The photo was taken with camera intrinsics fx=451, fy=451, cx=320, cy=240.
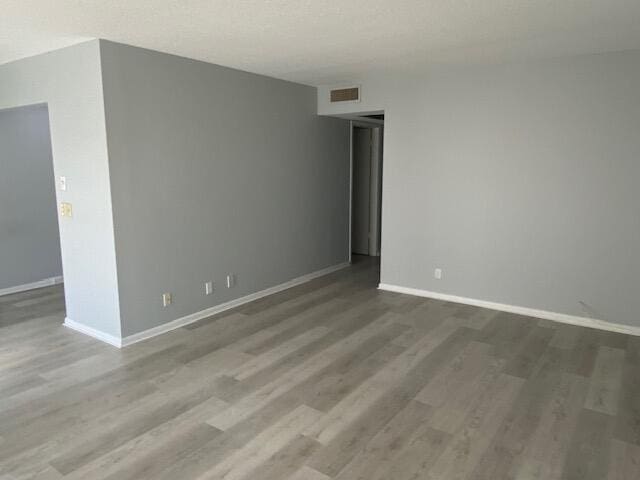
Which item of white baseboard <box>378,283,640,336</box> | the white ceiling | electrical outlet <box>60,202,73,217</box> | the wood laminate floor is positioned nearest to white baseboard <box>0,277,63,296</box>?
the wood laminate floor

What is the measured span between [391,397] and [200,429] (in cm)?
124

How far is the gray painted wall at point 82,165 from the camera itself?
11.9 ft

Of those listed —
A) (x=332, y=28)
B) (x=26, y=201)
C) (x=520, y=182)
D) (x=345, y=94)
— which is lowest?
(x=26, y=201)

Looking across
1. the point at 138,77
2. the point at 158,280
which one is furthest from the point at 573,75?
the point at 158,280

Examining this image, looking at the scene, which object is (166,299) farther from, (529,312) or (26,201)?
(529,312)

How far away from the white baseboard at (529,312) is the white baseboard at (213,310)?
40.4 inches

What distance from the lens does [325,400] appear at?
3.00 metres

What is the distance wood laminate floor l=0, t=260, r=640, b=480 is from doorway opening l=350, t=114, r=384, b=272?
10.2 ft

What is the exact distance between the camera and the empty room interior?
2637 mm

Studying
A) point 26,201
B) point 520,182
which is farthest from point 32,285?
point 520,182

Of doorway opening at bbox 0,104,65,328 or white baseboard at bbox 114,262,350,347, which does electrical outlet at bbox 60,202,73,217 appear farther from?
doorway opening at bbox 0,104,65,328

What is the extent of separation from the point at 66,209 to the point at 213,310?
166 cm

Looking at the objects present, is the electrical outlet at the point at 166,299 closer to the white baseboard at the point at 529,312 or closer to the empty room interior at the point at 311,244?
the empty room interior at the point at 311,244

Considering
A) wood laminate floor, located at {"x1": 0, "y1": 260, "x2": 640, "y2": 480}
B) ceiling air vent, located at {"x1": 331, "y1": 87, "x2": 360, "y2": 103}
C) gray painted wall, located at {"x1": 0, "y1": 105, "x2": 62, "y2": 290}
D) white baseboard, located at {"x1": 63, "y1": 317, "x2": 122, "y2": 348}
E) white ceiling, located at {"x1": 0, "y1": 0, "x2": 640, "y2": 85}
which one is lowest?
wood laminate floor, located at {"x1": 0, "y1": 260, "x2": 640, "y2": 480}
